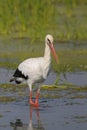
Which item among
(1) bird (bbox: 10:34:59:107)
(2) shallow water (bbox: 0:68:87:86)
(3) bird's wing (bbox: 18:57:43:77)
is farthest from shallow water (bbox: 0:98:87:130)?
(2) shallow water (bbox: 0:68:87:86)

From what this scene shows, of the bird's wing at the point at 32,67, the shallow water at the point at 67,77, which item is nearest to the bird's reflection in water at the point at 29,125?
the bird's wing at the point at 32,67

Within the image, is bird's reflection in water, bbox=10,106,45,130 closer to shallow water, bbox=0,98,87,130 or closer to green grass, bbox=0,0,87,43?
shallow water, bbox=0,98,87,130

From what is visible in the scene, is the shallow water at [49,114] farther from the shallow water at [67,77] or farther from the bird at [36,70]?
the shallow water at [67,77]

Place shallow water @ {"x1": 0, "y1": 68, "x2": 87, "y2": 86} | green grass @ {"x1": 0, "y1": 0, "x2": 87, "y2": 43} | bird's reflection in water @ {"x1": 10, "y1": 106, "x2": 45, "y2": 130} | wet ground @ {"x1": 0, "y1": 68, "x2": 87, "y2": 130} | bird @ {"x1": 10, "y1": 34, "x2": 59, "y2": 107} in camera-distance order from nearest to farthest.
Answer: bird's reflection in water @ {"x1": 10, "y1": 106, "x2": 45, "y2": 130} < wet ground @ {"x1": 0, "y1": 68, "x2": 87, "y2": 130} < bird @ {"x1": 10, "y1": 34, "x2": 59, "y2": 107} < shallow water @ {"x1": 0, "y1": 68, "x2": 87, "y2": 86} < green grass @ {"x1": 0, "y1": 0, "x2": 87, "y2": 43}

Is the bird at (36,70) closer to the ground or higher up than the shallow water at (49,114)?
higher up

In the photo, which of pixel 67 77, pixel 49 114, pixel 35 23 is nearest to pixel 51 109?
pixel 49 114

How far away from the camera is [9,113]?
870 centimetres

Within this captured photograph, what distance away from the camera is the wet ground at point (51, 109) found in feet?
26.3

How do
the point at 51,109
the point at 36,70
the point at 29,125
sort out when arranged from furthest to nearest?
the point at 36,70 < the point at 51,109 < the point at 29,125

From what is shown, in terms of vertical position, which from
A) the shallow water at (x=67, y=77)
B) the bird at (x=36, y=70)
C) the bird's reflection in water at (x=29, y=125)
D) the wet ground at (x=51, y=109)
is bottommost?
the shallow water at (x=67, y=77)

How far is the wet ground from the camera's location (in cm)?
802

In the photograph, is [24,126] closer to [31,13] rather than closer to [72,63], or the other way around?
[72,63]

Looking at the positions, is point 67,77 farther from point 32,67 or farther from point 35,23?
point 35,23

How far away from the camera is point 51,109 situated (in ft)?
29.5
